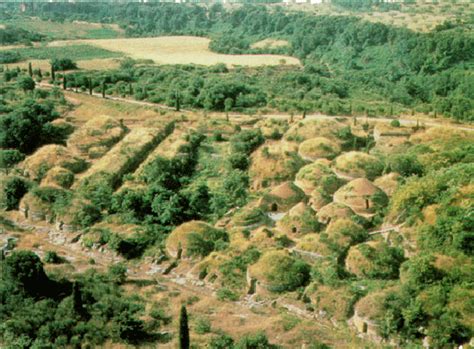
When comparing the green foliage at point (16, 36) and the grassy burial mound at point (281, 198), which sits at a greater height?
the green foliage at point (16, 36)

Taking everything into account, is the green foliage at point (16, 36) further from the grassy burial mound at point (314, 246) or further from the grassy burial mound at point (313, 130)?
the grassy burial mound at point (314, 246)

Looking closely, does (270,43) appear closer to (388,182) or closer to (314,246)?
(388,182)

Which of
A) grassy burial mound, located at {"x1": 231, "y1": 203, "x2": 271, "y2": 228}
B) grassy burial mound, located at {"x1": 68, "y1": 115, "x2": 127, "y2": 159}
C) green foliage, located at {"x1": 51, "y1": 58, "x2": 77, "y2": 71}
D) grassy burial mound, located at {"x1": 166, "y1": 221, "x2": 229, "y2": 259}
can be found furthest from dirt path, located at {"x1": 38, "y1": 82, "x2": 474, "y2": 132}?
grassy burial mound, located at {"x1": 166, "y1": 221, "x2": 229, "y2": 259}

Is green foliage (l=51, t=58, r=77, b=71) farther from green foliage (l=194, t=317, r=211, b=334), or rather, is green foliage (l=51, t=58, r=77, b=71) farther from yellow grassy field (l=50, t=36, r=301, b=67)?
green foliage (l=194, t=317, r=211, b=334)

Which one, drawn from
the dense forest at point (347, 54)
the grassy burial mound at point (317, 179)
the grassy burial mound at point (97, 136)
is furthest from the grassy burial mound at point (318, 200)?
the dense forest at point (347, 54)

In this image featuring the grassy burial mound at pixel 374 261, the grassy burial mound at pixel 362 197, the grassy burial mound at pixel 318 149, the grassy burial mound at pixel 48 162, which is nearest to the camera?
the grassy burial mound at pixel 374 261

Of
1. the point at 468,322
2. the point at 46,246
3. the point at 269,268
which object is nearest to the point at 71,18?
the point at 46,246

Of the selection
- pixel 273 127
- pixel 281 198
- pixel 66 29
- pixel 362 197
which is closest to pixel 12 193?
pixel 281 198
